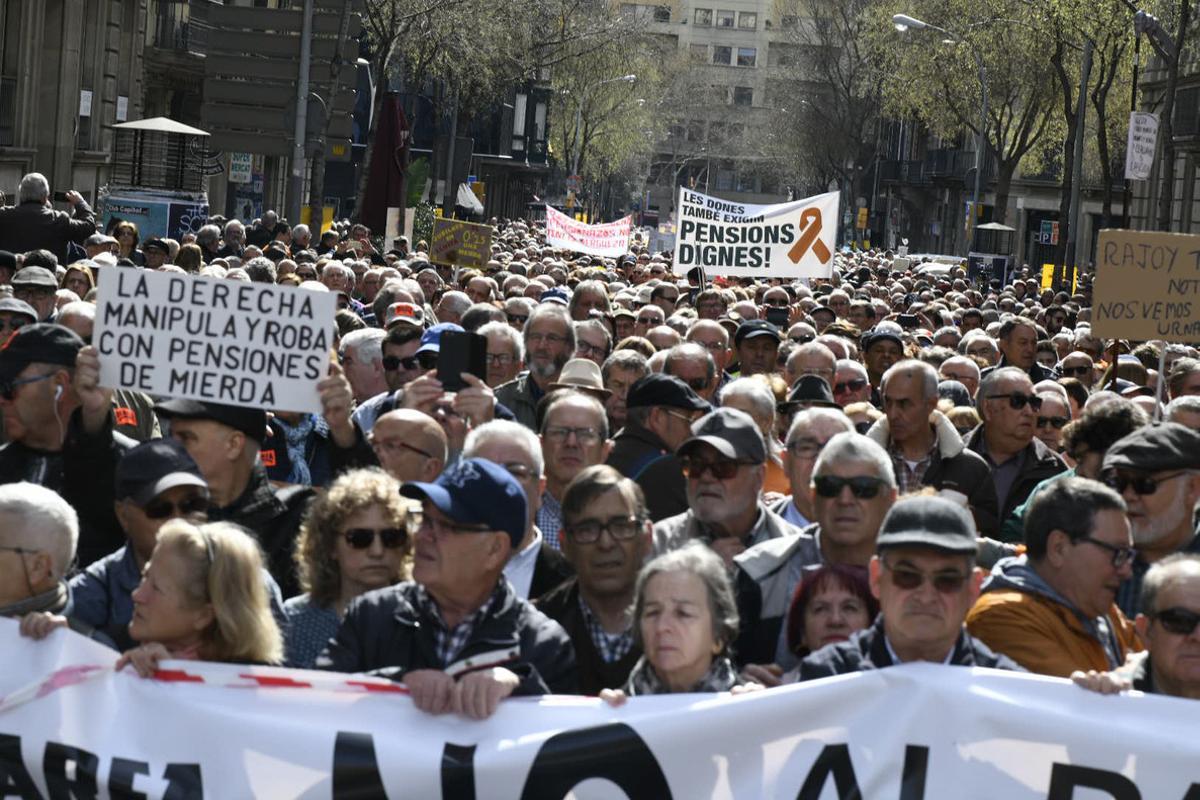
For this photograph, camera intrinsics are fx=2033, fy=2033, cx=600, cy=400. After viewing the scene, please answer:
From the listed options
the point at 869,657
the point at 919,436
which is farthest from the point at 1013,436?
the point at 869,657

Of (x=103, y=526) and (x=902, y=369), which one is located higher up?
(x=902, y=369)

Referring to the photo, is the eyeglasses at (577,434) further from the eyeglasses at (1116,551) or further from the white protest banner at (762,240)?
the white protest banner at (762,240)

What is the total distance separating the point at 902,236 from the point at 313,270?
84.1m

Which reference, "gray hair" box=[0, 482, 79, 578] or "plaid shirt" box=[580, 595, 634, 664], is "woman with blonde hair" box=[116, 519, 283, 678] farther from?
"plaid shirt" box=[580, 595, 634, 664]

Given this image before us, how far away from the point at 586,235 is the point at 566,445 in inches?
799

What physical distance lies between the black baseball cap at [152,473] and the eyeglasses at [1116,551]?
7.97ft

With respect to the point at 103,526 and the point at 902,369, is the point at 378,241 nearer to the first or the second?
the point at 902,369

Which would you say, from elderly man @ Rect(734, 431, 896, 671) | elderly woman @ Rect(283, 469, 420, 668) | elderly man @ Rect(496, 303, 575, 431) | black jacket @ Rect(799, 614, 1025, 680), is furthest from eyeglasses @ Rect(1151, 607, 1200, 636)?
elderly man @ Rect(496, 303, 575, 431)

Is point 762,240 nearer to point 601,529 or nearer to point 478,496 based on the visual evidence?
point 601,529

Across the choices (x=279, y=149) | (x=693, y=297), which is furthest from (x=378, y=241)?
(x=693, y=297)

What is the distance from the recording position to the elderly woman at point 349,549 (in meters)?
5.66

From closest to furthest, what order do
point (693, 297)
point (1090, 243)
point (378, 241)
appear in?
point (693, 297)
point (378, 241)
point (1090, 243)

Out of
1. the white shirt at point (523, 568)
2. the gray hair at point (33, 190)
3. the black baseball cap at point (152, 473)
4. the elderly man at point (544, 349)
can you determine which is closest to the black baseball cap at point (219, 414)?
the black baseball cap at point (152, 473)

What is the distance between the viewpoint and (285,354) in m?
6.72
